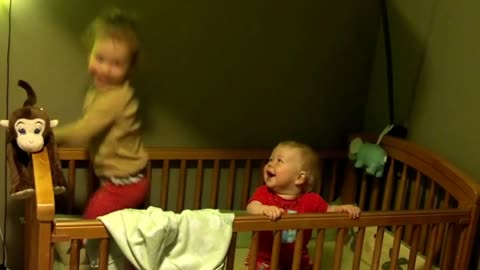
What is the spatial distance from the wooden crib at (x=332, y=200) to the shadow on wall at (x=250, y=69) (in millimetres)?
98

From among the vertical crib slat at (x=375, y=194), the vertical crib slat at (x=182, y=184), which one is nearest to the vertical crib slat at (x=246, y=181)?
the vertical crib slat at (x=182, y=184)

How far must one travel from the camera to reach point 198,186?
224 centimetres

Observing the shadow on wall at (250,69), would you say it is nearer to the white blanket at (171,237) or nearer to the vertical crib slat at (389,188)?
the vertical crib slat at (389,188)

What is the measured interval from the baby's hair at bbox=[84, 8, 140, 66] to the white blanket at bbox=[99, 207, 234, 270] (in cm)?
51

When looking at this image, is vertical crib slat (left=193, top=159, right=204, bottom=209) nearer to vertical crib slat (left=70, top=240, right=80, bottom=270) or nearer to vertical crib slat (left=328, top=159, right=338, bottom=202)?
vertical crib slat (left=328, top=159, right=338, bottom=202)

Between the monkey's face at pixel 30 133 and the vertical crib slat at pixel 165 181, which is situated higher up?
the monkey's face at pixel 30 133

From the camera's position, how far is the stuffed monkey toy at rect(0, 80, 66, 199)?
1686 mm

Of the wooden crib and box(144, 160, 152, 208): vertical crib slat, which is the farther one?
box(144, 160, 152, 208): vertical crib slat

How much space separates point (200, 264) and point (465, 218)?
0.81 meters

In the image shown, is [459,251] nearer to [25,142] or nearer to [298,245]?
[298,245]

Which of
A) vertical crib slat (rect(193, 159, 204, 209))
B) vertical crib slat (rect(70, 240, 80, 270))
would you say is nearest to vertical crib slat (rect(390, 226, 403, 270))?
vertical crib slat (rect(193, 159, 204, 209))

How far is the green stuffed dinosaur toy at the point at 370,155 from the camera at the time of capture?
2.22m

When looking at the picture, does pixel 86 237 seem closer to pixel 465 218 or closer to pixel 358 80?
pixel 465 218

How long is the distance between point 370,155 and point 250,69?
514 mm
